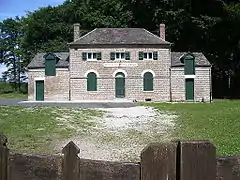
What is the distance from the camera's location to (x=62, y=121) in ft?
65.2

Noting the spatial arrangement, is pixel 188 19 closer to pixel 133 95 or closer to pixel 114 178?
pixel 133 95

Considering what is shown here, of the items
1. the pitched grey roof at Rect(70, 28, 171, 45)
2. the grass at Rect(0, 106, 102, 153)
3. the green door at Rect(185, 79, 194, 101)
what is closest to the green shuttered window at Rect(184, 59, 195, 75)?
the green door at Rect(185, 79, 194, 101)

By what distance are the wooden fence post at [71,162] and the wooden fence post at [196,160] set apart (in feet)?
1.64

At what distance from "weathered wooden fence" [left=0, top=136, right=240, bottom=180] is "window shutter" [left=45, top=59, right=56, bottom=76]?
44.2m

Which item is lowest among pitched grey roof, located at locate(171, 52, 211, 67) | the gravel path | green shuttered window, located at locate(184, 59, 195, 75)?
the gravel path

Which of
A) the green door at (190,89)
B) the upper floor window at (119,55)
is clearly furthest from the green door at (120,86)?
the green door at (190,89)

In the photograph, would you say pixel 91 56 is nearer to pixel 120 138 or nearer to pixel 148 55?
pixel 148 55

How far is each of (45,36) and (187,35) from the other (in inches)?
964

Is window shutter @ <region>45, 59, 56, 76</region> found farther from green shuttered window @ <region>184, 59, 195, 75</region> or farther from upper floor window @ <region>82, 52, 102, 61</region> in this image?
green shuttered window @ <region>184, 59, 195, 75</region>

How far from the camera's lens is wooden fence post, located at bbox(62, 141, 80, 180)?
6.93 feet

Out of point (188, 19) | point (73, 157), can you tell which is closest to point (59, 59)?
point (188, 19)

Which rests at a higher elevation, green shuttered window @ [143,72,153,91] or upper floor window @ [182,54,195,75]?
upper floor window @ [182,54,195,75]

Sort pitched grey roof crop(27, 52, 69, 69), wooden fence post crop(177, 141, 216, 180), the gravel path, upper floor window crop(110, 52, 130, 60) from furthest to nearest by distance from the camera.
→ pitched grey roof crop(27, 52, 69, 69), upper floor window crop(110, 52, 130, 60), the gravel path, wooden fence post crop(177, 141, 216, 180)

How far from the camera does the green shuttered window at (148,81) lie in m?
45.0
